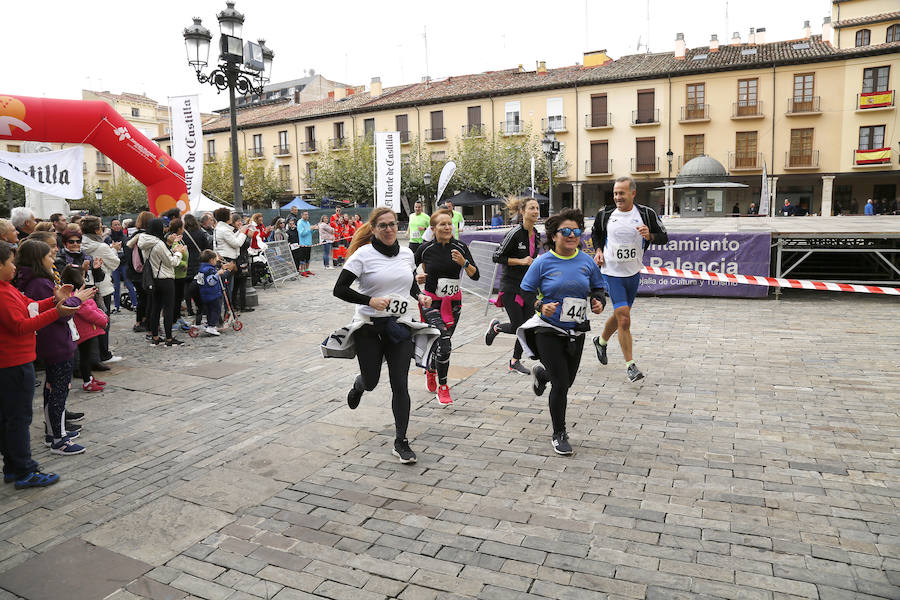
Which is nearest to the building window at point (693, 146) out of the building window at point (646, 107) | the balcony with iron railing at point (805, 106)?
the building window at point (646, 107)

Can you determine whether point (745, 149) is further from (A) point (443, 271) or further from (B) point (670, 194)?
(A) point (443, 271)

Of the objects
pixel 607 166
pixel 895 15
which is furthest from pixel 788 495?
pixel 895 15

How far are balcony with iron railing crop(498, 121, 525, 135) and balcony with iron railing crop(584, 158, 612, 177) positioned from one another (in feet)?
17.8

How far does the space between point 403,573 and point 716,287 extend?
404 inches

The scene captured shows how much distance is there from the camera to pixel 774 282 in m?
9.92

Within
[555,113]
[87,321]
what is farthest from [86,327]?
[555,113]

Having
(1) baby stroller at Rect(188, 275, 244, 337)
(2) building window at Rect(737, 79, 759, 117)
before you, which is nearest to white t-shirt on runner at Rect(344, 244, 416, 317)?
(1) baby stroller at Rect(188, 275, 244, 337)

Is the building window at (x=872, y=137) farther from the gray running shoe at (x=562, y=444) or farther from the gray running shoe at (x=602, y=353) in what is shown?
the gray running shoe at (x=562, y=444)

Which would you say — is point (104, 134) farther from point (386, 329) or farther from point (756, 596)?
point (756, 596)

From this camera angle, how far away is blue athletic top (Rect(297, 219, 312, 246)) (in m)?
18.7

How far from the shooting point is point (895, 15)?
125 ft

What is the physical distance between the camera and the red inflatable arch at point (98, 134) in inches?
429

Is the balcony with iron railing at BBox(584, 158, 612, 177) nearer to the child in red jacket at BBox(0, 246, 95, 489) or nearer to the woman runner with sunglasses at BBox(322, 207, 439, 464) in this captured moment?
the woman runner with sunglasses at BBox(322, 207, 439, 464)

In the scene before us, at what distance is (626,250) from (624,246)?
5 centimetres
